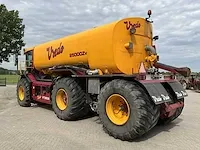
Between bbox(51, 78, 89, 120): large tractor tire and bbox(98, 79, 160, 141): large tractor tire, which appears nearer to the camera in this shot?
bbox(98, 79, 160, 141): large tractor tire

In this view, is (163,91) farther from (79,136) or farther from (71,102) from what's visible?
(71,102)

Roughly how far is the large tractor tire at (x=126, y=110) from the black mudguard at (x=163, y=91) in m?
0.15

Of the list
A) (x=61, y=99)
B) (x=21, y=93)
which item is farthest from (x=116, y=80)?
(x=21, y=93)

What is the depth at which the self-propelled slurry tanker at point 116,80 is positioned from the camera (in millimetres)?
6297

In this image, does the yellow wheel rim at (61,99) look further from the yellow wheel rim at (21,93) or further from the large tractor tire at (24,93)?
the yellow wheel rim at (21,93)

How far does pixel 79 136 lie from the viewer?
6.80m

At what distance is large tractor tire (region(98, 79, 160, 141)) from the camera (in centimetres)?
611

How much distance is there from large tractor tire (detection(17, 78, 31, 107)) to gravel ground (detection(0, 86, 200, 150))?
2.83 m

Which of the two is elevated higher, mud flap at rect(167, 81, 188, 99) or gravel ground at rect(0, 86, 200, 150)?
mud flap at rect(167, 81, 188, 99)

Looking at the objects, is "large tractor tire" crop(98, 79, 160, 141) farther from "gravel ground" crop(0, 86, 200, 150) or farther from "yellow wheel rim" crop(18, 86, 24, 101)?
"yellow wheel rim" crop(18, 86, 24, 101)

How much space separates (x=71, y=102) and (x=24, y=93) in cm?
432

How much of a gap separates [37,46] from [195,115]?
716 cm

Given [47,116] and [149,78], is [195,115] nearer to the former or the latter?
[149,78]

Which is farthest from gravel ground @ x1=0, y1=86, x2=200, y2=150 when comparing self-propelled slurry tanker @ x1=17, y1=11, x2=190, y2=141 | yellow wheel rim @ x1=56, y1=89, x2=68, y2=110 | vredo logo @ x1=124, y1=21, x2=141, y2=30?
vredo logo @ x1=124, y1=21, x2=141, y2=30
